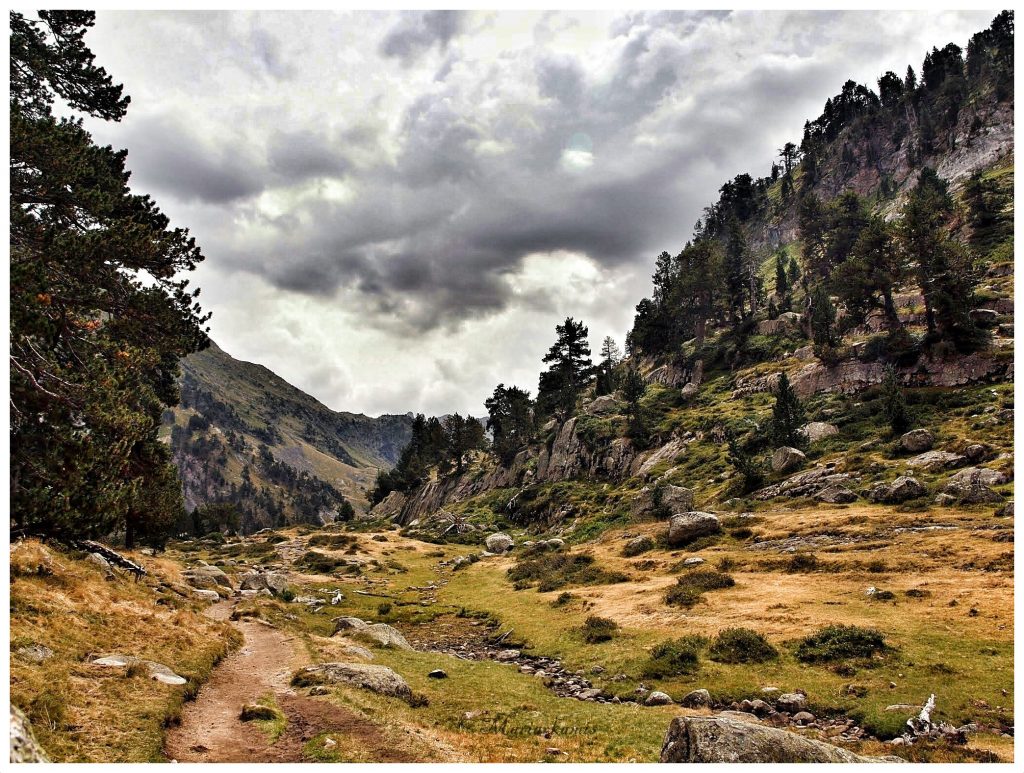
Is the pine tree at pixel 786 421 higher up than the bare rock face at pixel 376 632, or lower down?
higher up

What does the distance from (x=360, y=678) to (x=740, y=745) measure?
45.8 feet

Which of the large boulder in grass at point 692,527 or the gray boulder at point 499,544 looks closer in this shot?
the large boulder in grass at point 692,527

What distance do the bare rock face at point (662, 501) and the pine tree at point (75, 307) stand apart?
Result: 178ft

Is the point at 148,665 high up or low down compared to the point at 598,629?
up

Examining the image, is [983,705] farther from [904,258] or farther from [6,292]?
[904,258]

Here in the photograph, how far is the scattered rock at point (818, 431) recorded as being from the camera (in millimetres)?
63378

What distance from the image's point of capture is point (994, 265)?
85.8 m

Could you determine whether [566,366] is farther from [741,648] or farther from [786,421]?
[741,648]

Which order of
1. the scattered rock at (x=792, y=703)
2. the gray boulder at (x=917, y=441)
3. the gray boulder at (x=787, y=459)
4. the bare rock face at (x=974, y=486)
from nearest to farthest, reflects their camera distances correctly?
the scattered rock at (x=792, y=703), the bare rock face at (x=974, y=486), the gray boulder at (x=917, y=441), the gray boulder at (x=787, y=459)

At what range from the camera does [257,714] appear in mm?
14734

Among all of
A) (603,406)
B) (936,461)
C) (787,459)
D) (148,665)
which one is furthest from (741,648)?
(603,406)

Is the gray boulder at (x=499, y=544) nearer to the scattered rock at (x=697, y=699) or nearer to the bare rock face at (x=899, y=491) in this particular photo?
the bare rock face at (x=899, y=491)

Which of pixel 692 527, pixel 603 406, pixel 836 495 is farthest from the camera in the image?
pixel 603 406

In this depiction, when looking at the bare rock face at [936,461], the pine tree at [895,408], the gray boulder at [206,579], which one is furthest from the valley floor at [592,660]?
the pine tree at [895,408]
